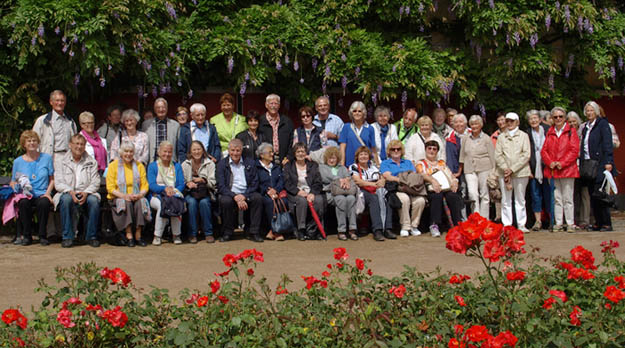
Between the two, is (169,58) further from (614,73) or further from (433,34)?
(614,73)

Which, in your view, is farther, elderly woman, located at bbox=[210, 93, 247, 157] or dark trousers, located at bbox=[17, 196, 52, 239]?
elderly woman, located at bbox=[210, 93, 247, 157]

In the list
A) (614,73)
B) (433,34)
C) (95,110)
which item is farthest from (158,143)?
(614,73)

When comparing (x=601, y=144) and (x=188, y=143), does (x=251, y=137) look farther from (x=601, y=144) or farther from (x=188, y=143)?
(x=601, y=144)

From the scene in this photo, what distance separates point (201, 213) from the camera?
27.1 ft

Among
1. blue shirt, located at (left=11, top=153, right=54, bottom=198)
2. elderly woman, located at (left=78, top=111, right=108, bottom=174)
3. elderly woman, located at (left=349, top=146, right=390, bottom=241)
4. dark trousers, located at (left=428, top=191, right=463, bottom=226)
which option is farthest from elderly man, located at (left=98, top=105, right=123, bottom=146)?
dark trousers, located at (left=428, top=191, right=463, bottom=226)

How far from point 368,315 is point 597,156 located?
6963 millimetres

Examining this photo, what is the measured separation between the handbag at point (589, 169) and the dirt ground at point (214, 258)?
78 centimetres

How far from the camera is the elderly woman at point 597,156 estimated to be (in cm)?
905

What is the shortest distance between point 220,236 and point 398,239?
2.18 m

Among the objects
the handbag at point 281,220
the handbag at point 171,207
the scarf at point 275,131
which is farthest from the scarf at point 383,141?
the handbag at point 171,207

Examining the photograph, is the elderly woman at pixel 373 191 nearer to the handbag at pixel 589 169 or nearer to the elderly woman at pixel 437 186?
the elderly woman at pixel 437 186

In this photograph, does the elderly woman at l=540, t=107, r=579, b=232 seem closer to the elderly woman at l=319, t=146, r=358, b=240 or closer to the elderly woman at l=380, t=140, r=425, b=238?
the elderly woman at l=380, t=140, r=425, b=238

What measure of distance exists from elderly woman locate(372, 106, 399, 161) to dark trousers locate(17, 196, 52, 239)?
4.16m

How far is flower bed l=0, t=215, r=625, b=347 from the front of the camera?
310cm
